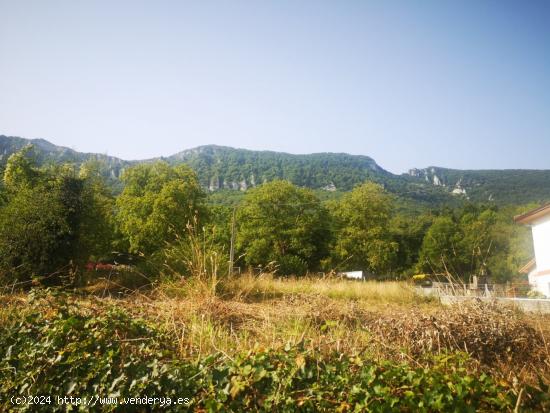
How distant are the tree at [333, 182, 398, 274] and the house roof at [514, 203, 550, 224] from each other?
49.2ft

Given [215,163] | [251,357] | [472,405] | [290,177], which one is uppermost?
[215,163]

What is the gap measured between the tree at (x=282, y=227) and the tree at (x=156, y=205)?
9.45 metres

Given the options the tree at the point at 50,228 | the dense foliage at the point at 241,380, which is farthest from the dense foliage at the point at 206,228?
the dense foliage at the point at 241,380

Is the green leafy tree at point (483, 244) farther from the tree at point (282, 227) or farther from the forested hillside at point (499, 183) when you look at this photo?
the forested hillside at point (499, 183)

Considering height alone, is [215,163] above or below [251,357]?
above

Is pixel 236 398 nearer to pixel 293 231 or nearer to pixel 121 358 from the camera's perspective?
pixel 121 358

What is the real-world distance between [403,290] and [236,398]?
9448 millimetres

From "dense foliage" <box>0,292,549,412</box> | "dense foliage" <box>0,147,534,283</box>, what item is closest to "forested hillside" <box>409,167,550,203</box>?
"dense foliage" <box>0,147,534,283</box>

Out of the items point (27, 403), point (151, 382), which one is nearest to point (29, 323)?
point (27, 403)

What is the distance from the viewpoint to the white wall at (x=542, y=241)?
18.6 meters

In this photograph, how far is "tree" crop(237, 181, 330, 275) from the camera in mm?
33156

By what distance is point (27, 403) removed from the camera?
201 centimetres

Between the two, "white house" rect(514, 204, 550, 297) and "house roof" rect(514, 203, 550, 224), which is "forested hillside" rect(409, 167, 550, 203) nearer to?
"white house" rect(514, 204, 550, 297)

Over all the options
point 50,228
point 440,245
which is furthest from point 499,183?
point 50,228
